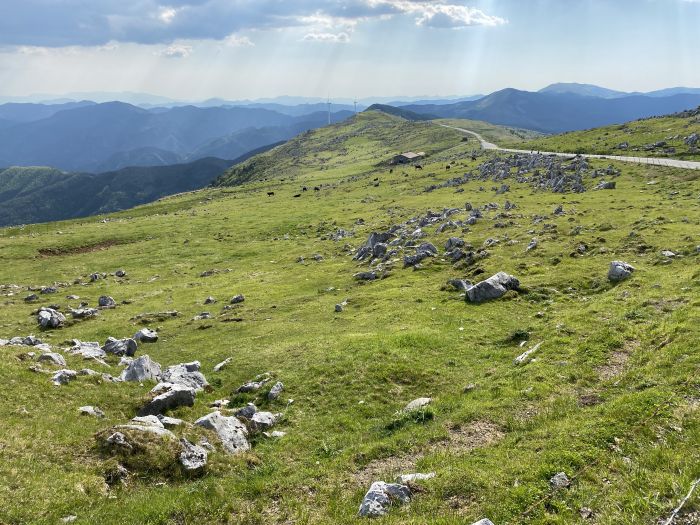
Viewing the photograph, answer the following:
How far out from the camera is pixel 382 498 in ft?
40.1

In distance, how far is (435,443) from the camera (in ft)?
52.4

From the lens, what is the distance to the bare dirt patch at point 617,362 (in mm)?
18500

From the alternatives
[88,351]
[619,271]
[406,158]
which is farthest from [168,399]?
[406,158]

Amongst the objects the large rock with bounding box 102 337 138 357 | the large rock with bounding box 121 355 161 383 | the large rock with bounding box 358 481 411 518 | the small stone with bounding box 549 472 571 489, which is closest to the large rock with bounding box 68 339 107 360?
the large rock with bounding box 102 337 138 357

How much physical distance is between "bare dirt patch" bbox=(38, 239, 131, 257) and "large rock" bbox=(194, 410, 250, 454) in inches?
2948

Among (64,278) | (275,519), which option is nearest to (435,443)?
(275,519)

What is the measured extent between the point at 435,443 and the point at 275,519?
624 cm

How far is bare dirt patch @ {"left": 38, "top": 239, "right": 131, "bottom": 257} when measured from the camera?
77938mm

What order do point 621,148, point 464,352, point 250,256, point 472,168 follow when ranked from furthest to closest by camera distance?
point 472,168
point 621,148
point 250,256
point 464,352

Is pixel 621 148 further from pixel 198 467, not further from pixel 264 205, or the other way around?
pixel 198 467

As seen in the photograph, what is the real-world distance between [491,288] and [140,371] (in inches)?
933

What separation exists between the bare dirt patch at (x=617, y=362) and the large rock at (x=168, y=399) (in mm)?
18368

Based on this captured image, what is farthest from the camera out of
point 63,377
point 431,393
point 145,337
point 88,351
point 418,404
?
point 145,337

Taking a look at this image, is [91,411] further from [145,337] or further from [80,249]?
[80,249]
